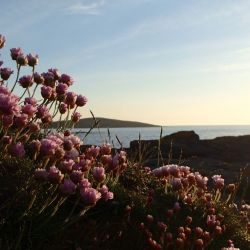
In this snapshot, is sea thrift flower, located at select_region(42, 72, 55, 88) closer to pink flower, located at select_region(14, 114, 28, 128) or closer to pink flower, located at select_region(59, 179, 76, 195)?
pink flower, located at select_region(14, 114, 28, 128)

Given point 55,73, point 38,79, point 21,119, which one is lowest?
point 21,119

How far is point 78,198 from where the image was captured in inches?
206

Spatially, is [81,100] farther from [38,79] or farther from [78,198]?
[78,198]

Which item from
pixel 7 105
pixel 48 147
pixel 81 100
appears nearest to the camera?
pixel 7 105

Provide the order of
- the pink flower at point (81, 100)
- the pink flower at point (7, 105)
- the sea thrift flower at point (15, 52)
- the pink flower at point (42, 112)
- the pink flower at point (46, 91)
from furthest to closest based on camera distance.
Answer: the sea thrift flower at point (15, 52)
the pink flower at point (81, 100)
the pink flower at point (46, 91)
the pink flower at point (42, 112)
the pink flower at point (7, 105)

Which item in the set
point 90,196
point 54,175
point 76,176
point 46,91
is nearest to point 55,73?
point 46,91

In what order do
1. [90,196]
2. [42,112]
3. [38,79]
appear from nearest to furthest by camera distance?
[90,196] < [42,112] < [38,79]

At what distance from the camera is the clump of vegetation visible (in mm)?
5309

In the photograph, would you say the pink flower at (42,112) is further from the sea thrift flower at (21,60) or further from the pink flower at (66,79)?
the sea thrift flower at (21,60)

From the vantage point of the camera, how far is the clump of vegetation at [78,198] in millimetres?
5309

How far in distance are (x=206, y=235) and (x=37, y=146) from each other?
212cm

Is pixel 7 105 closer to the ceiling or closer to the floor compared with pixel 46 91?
closer to the floor

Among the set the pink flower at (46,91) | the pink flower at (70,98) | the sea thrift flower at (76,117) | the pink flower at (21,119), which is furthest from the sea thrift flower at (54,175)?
the sea thrift flower at (76,117)

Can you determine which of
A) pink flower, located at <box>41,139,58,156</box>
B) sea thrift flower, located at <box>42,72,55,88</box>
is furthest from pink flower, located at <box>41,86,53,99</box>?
pink flower, located at <box>41,139,58,156</box>
